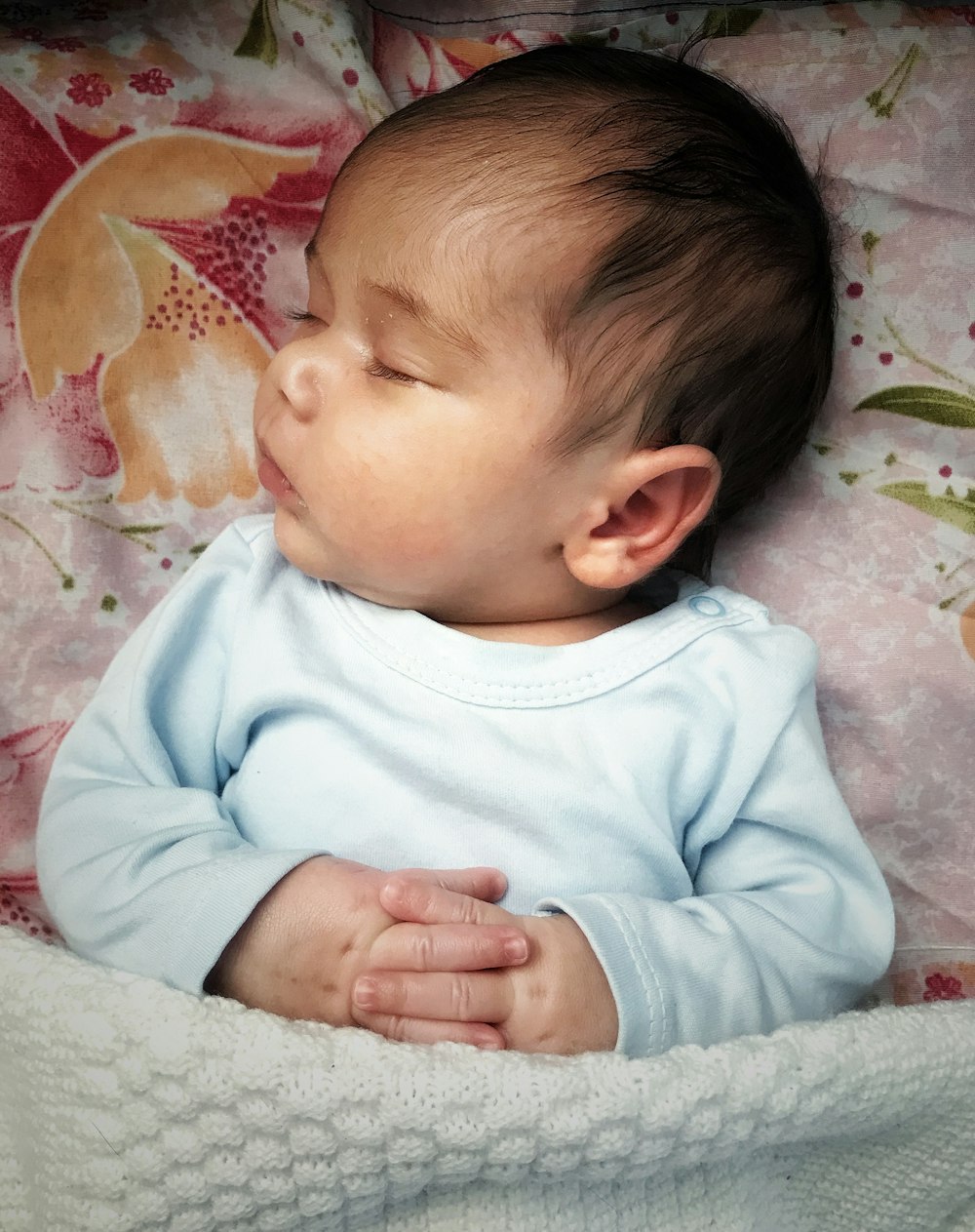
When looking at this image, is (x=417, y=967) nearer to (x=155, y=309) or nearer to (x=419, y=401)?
(x=419, y=401)

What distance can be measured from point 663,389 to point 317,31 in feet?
2.15

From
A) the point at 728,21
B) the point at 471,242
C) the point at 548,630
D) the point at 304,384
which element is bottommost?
the point at 548,630

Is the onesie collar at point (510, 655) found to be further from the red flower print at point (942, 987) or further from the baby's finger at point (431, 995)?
the red flower print at point (942, 987)

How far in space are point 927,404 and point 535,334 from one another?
1.55 ft

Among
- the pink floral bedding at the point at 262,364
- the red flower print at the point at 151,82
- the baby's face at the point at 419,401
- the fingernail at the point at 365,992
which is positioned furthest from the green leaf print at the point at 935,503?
the red flower print at the point at 151,82

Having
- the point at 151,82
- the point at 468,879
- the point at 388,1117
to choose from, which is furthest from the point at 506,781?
the point at 151,82

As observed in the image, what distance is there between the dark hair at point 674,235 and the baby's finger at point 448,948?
42 cm

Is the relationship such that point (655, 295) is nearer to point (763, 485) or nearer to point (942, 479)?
point (763, 485)

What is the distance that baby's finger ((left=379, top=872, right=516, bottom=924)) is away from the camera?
890 mm

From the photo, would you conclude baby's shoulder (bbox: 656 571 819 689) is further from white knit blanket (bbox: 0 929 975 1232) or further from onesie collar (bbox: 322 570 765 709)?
white knit blanket (bbox: 0 929 975 1232)

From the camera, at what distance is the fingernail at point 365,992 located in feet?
2.79

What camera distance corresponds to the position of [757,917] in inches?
39.0

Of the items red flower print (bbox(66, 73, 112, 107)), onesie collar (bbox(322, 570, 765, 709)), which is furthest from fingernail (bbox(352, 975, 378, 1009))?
red flower print (bbox(66, 73, 112, 107))

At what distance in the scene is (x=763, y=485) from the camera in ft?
3.96
